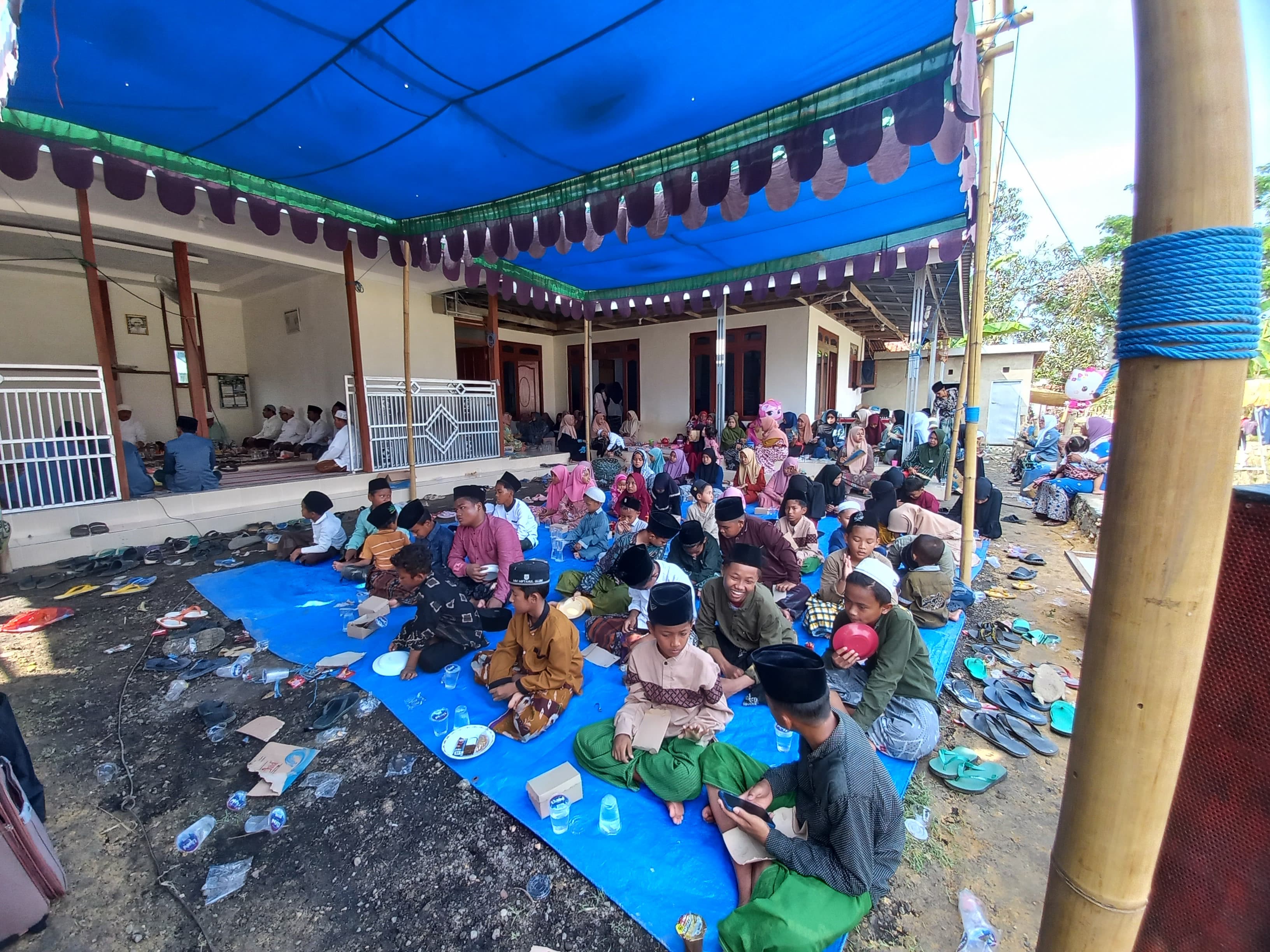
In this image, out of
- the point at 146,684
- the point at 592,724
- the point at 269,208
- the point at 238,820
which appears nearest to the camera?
the point at 238,820

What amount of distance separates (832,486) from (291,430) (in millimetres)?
10891

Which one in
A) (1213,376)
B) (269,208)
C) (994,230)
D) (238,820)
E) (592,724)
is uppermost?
(994,230)

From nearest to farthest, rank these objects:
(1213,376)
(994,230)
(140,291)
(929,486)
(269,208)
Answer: (1213,376), (269,208), (929,486), (140,291), (994,230)

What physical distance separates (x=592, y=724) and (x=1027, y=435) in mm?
17346

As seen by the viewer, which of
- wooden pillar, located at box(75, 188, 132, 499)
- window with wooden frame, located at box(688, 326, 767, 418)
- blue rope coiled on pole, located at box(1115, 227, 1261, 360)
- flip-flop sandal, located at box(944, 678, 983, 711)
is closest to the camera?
blue rope coiled on pole, located at box(1115, 227, 1261, 360)

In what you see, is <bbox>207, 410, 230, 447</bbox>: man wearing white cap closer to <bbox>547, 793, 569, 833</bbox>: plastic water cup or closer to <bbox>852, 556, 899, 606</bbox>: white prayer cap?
<bbox>547, 793, 569, 833</bbox>: plastic water cup

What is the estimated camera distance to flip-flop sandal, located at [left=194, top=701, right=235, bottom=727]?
2.94 meters

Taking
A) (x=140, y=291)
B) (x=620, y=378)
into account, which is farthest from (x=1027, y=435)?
(x=140, y=291)

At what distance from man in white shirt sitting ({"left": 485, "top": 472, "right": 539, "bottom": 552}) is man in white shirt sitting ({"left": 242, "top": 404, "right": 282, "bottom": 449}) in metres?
8.26

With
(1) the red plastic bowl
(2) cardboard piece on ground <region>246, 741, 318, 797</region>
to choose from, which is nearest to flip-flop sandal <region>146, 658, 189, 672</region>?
(2) cardboard piece on ground <region>246, 741, 318, 797</region>

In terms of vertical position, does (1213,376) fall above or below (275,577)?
above

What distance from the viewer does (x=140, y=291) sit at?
1013 cm

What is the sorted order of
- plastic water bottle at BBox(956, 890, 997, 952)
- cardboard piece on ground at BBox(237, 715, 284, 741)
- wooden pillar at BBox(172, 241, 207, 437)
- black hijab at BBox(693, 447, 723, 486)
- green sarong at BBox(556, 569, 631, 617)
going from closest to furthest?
plastic water bottle at BBox(956, 890, 997, 952)
cardboard piece on ground at BBox(237, 715, 284, 741)
green sarong at BBox(556, 569, 631, 617)
wooden pillar at BBox(172, 241, 207, 437)
black hijab at BBox(693, 447, 723, 486)

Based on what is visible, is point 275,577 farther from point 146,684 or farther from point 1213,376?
point 1213,376
